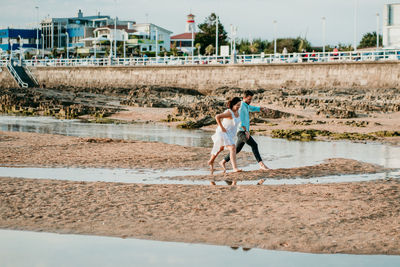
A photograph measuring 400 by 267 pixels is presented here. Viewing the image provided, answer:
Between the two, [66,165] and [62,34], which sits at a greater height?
[62,34]

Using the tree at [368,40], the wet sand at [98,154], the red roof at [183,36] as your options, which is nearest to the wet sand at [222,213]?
the wet sand at [98,154]

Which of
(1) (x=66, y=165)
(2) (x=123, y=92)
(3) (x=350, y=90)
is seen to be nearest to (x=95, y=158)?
(1) (x=66, y=165)

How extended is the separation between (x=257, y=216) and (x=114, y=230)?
169 cm

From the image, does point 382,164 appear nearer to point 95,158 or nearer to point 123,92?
point 95,158

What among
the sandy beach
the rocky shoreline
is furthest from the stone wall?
the sandy beach

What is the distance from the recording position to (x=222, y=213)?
7609 mm

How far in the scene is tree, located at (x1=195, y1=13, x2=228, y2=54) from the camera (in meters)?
83.8

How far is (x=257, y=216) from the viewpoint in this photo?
7.43 m

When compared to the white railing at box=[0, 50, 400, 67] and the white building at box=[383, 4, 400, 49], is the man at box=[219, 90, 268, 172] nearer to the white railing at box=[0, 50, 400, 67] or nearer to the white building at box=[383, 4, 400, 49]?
the white railing at box=[0, 50, 400, 67]

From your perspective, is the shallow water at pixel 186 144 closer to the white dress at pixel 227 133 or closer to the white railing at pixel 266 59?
the white dress at pixel 227 133

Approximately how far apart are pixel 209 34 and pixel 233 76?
41818mm

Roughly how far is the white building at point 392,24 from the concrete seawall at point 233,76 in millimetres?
12404

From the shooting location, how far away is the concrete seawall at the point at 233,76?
3656 cm

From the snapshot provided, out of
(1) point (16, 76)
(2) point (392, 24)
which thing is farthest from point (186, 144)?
(1) point (16, 76)
